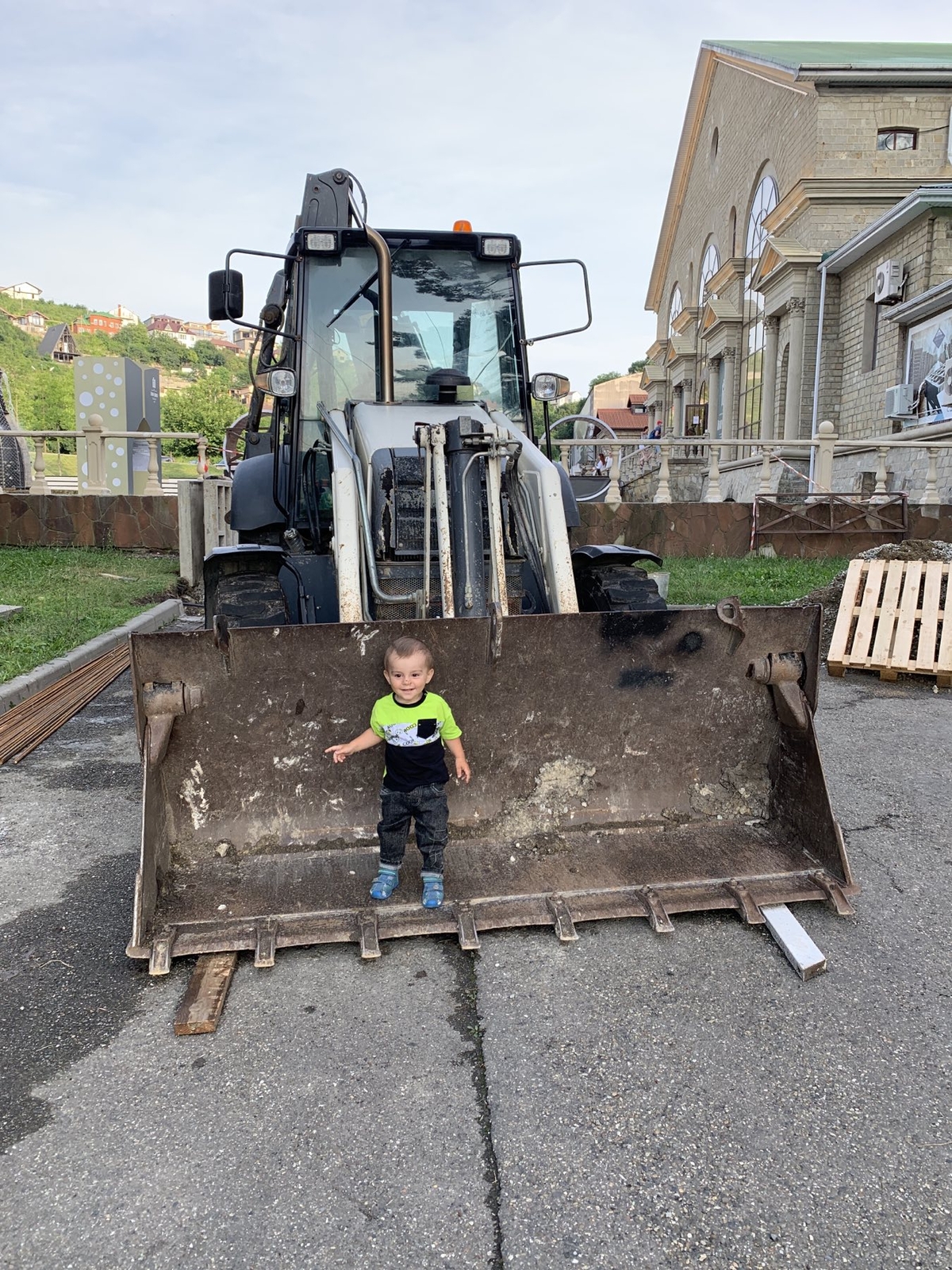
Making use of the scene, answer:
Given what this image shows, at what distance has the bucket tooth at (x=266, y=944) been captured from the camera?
2805 mm

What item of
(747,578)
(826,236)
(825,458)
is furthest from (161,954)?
(826,236)

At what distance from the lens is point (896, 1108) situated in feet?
7.38

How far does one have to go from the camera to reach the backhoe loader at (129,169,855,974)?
3102 millimetres

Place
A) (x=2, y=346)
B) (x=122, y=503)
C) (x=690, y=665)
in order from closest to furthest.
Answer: (x=690, y=665)
(x=122, y=503)
(x=2, y=346)

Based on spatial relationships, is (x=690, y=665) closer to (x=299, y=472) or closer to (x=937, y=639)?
(x=299, y=472)

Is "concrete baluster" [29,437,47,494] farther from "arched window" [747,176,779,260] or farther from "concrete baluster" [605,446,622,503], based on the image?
"arched window" [747,176,779,260]

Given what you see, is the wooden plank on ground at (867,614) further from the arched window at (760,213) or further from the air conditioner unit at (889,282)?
the arched window at (760,213)

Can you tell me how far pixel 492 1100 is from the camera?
2291mm

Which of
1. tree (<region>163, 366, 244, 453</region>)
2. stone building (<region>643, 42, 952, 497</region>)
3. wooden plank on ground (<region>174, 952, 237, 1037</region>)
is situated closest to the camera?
wooden plank on ground (<region>174, 952, 237, 1037</region>)

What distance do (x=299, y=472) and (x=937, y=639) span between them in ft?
17.3

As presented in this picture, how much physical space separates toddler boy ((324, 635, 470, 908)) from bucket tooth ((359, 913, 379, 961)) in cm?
18

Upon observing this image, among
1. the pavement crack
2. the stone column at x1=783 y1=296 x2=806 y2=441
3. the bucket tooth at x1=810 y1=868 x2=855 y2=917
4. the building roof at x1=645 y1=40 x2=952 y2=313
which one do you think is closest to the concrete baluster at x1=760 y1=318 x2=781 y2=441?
the stone column at x1=783 y1=296 x2=806 y2=441

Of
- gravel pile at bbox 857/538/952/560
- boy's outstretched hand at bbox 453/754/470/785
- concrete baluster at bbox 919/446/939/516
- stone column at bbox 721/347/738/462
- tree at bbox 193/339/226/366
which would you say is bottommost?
boy's outstretched hand at bbox 453/754/470/785

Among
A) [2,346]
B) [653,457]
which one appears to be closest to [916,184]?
[653,457]
